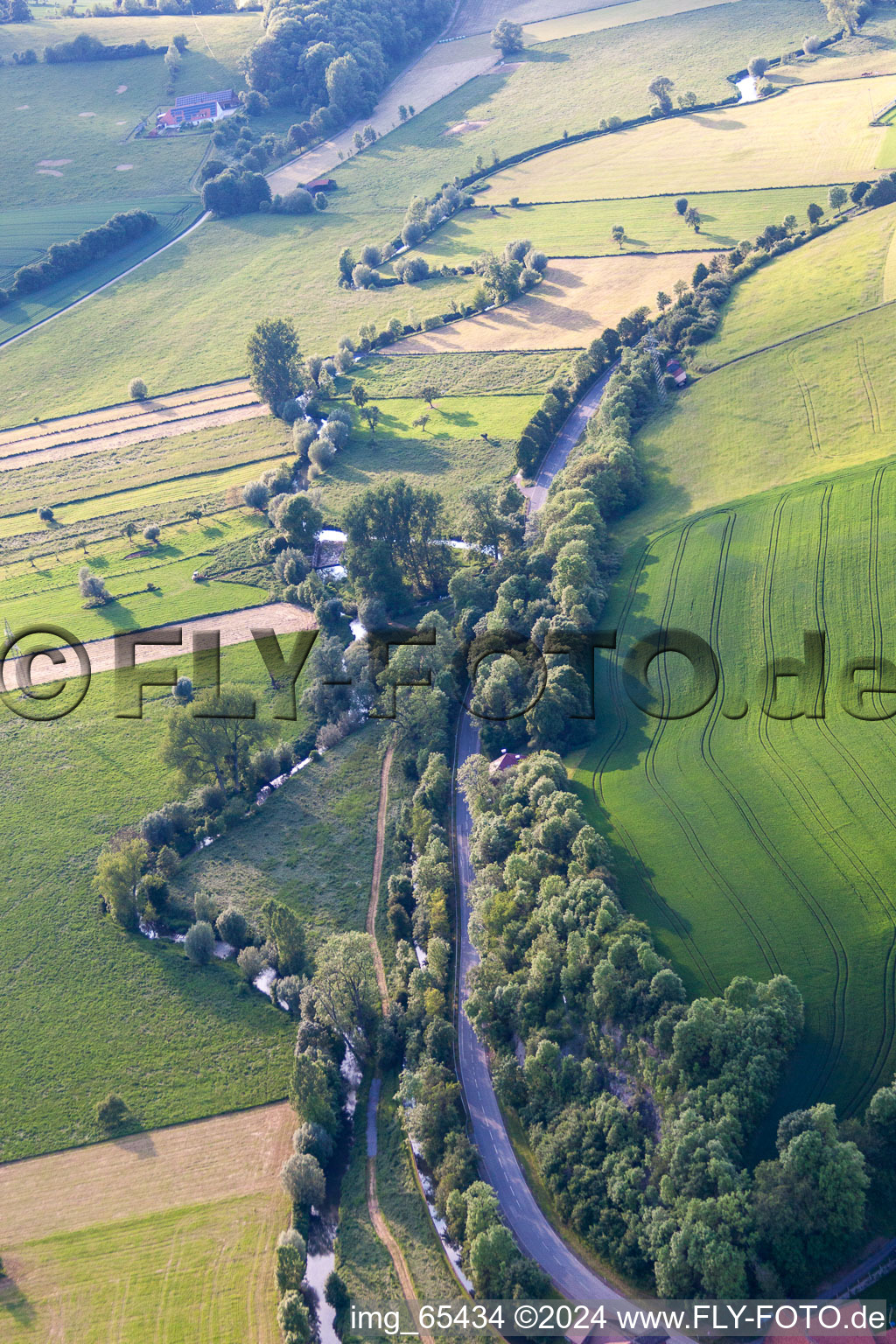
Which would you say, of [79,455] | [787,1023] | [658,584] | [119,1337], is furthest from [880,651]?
[79,455]

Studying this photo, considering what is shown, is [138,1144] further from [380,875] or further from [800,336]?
[800,336]

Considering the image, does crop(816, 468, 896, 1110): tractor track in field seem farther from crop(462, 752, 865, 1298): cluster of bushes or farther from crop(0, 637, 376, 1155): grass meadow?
crop(0, 637, 376, 1155): grass meadow

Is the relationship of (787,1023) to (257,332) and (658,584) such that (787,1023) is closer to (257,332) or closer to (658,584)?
(658,584)

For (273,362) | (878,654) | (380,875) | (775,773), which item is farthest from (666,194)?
(380,875)

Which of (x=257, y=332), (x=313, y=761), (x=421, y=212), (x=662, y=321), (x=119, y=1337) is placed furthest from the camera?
(x=421, y=212)

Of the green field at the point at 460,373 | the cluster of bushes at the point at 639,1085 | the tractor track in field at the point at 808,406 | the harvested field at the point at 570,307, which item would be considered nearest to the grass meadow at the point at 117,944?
the cluster of bushes at the point at 639,1085
